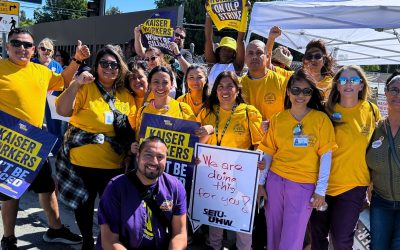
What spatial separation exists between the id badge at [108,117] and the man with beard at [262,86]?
4.46 ft

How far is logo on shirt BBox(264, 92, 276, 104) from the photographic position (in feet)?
13.7

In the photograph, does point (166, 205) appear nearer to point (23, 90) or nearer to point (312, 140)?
point (312, 140)

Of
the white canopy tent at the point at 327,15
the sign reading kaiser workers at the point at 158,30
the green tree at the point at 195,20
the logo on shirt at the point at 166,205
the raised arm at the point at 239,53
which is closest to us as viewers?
the logo on shirt at the point at 166,205

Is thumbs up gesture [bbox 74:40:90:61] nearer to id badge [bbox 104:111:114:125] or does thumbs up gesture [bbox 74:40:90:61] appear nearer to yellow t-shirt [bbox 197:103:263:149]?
id badge [bbox 104:111:114:125]

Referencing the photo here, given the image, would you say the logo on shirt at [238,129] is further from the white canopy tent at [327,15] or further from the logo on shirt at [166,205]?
the white canopy tent at [327,15]

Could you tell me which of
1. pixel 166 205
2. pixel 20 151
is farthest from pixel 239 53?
pixel 20 151

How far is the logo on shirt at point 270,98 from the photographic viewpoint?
417 centimetres

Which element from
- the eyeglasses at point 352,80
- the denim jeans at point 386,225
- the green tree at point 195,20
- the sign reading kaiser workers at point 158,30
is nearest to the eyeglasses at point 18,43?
the eyeglasses at point 352,80

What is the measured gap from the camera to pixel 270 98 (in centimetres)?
418

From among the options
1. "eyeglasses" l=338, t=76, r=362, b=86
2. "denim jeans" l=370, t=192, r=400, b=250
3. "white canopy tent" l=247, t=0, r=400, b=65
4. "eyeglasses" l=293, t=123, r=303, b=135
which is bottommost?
"denim jeans" l=370, t=192, r=400, b=250

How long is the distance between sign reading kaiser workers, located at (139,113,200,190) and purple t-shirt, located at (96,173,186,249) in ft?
2.48

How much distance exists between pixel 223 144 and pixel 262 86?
2.73 feet

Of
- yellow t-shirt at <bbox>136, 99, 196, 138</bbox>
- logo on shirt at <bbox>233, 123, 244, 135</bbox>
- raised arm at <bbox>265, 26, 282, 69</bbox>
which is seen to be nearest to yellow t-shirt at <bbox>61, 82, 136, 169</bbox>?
yellow t-shirt at <bbox>136, 99, 196, 138</bbox>

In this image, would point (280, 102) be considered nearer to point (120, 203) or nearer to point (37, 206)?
point (120, 203)
